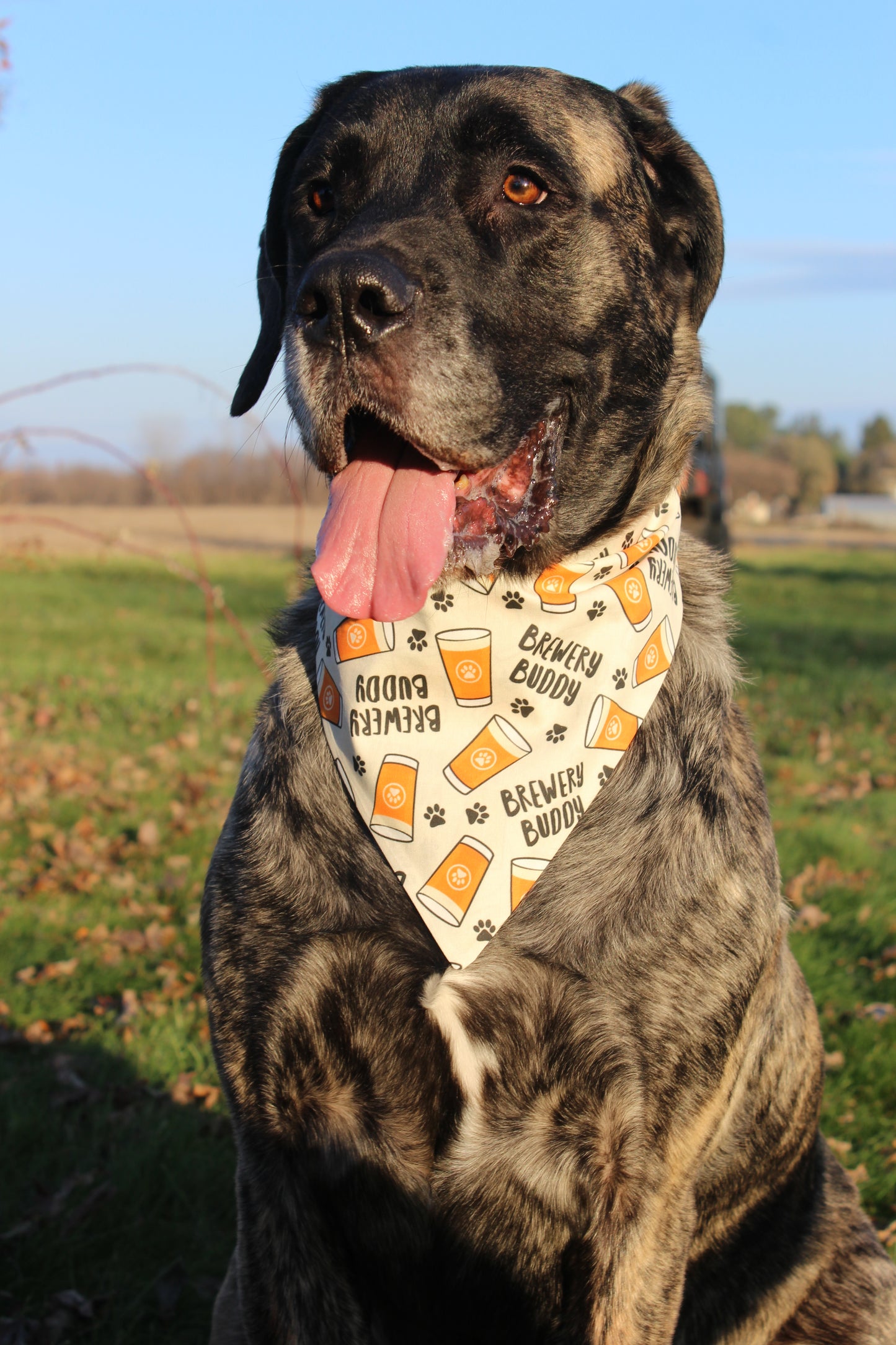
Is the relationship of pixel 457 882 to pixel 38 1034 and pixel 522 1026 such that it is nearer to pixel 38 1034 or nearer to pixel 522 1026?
pixel 522 1026

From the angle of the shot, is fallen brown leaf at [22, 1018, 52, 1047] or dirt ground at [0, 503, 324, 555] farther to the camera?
dirt ground at [0, 503, 324, 555]

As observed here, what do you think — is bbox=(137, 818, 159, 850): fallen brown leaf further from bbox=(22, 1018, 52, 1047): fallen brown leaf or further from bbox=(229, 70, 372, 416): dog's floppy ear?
bbox=(229, 70, 372, 416): dog's floppy ear

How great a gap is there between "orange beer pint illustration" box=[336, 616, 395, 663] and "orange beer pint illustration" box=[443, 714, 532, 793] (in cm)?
32

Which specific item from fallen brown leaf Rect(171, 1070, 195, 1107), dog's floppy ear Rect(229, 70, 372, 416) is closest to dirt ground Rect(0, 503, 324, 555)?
fallen brown leaf Rect(171, 1070, 195, 1107)

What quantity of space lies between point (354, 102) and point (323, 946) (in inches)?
79.9

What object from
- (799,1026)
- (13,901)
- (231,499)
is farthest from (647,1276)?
(231,499)

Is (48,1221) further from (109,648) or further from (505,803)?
(109,648)

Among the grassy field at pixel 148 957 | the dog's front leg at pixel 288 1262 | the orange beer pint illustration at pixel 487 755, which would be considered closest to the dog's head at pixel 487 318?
the orange beer pint illustration at pixel 487 755

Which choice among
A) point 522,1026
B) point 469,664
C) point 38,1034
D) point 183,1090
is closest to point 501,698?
point 469,664

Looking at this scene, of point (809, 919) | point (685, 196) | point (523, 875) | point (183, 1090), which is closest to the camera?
point (523, 875)

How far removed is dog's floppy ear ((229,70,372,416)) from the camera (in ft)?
10.8

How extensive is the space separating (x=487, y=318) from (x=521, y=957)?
1.36 m

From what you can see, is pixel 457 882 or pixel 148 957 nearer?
pixel 457 882

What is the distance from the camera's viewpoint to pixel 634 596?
9.59ft
